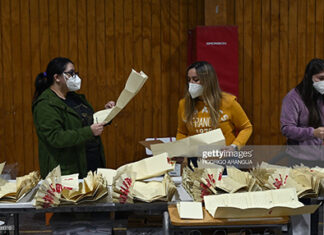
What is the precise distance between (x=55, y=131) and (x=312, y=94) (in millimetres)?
1900

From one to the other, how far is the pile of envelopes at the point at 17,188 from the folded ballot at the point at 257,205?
957 mm

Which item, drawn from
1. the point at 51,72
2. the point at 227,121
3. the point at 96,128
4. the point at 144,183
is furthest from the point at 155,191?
the point at 51,72

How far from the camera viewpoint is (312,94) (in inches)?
134

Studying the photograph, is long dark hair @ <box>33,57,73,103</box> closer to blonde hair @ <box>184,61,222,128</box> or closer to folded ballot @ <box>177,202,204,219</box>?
blonde hair @ <box>184,61,222,128</box>

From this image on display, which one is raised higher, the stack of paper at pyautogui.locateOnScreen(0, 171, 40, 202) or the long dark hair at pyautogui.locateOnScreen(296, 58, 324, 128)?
the long dark hair at pyautogui.locateOnScreen(296, 58, 324, 128)

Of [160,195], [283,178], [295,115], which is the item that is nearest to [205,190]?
[160,195]

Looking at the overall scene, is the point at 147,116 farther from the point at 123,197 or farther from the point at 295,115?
the point at 123,197

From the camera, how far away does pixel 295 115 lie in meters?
3.37

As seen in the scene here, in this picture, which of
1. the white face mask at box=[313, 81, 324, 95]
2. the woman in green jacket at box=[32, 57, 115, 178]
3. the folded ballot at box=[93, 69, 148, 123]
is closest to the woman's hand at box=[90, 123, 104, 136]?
the woman in green jacket at box=[32, 57, 115, 178]

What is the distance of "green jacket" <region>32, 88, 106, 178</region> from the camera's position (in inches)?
122

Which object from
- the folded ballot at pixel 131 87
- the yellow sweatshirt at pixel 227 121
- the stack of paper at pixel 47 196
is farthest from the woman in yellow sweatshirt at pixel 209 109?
the stack of paper at pixel 47 196

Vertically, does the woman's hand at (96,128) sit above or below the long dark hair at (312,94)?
below

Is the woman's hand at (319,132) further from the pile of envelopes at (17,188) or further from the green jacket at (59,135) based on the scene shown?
the pile of envelopes at (17,188)

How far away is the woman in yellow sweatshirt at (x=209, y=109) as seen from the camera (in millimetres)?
3248
